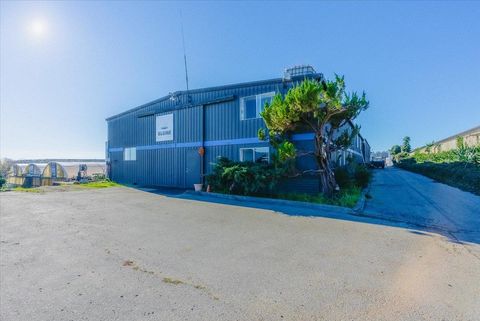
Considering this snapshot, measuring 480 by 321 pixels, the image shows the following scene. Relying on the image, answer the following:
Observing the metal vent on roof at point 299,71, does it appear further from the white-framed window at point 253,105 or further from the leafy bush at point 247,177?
the leafy bush at point 247,177

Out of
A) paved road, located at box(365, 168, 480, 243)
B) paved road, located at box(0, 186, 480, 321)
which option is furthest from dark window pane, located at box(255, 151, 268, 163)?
paved road, located at box(0, 186, 480, 321)

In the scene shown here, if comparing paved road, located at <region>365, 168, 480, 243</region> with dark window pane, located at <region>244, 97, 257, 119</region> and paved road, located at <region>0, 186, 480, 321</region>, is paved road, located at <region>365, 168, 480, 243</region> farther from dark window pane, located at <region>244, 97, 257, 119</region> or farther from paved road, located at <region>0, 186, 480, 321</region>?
dark window pane, located at <region>244, 97, 257, 119</region>

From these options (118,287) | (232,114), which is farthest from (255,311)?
(232,114)

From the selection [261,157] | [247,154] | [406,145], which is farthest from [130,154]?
[406,145]

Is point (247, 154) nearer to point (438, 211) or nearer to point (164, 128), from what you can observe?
point (164, 128)

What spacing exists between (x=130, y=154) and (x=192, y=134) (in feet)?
23.7

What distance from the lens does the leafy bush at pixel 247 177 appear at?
1027 cm

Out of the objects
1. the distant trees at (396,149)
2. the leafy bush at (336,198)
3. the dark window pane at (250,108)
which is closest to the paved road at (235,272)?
the leafy bush at (336,198)

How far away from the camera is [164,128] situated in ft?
56.2

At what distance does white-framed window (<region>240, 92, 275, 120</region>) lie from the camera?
12346 millimetres

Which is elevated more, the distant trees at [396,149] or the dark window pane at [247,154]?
the distant trees at [396,149]

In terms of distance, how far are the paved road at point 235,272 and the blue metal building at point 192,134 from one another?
20.7 feet

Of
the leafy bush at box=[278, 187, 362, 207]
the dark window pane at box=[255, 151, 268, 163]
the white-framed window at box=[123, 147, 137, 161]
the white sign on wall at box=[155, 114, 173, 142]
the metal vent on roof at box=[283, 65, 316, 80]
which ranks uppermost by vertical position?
the metal vent on roof at box=[283, 65, 316, 80]

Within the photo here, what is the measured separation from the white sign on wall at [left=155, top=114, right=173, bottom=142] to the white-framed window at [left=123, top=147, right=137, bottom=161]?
10.0ft
